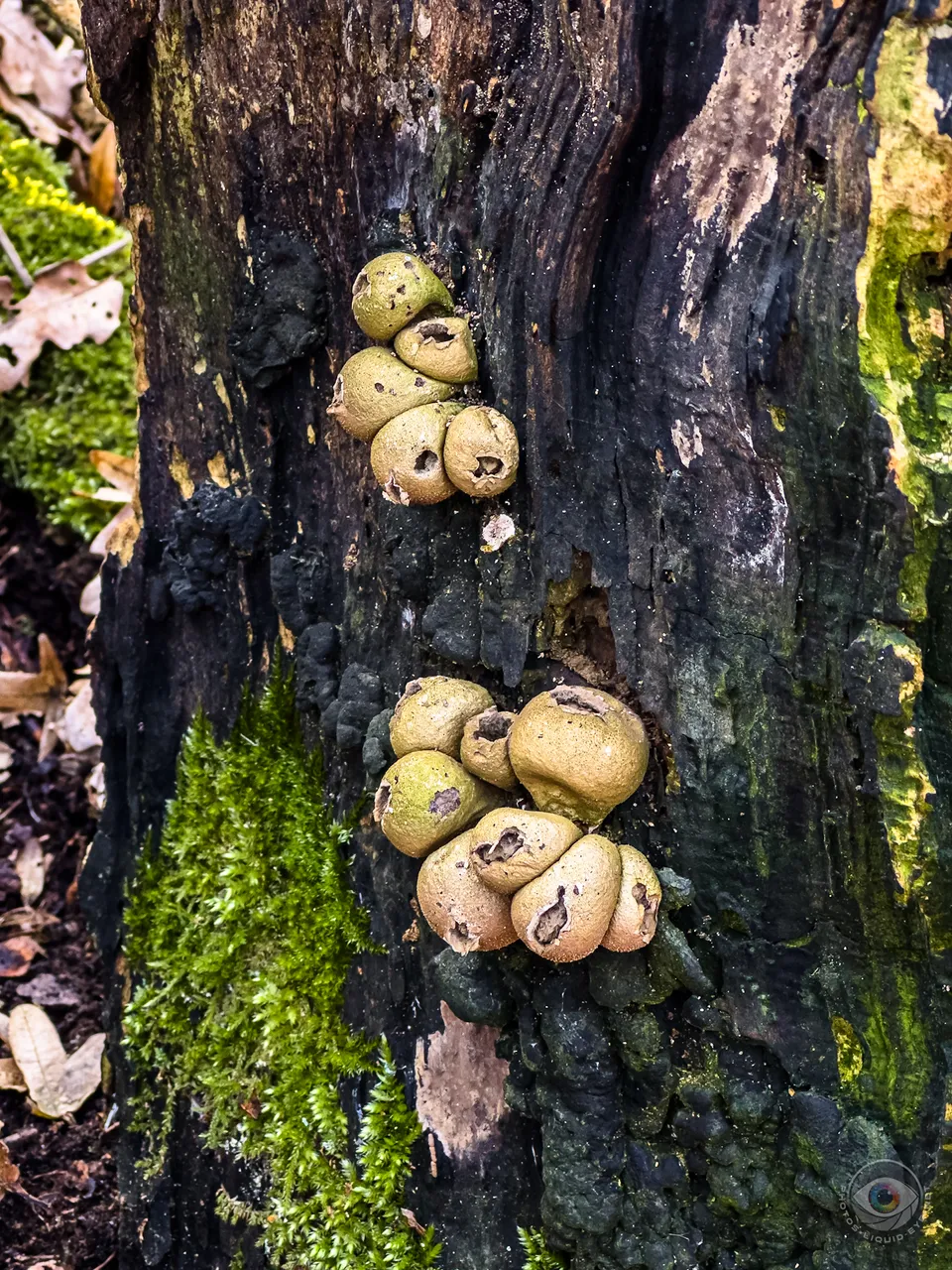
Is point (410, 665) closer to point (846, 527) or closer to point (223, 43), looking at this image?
point (846, 527)

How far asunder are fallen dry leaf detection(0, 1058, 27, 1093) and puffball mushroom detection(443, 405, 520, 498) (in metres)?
2.69

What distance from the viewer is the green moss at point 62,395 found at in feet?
17.0

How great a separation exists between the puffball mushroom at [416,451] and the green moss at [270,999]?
42.6 inches

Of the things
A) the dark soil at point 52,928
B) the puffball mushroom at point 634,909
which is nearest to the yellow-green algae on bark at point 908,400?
the puffball mushroom at point 634,909

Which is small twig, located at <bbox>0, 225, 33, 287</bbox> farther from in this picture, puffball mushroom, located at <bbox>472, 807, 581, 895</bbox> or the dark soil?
puffball mushroom, located at <bbox>472, 807, 581, 895</bbox>

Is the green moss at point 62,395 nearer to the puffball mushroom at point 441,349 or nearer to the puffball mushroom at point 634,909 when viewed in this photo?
the puffball mushroom at point 441,349

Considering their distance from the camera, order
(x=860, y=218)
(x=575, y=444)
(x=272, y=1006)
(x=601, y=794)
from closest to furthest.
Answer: (x=860, y=218), (x=601, y=794), (x=575, y=444), (x=272, y=1006)

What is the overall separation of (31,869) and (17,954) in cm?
41

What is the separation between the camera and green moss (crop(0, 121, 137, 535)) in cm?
518

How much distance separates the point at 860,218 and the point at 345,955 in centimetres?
230

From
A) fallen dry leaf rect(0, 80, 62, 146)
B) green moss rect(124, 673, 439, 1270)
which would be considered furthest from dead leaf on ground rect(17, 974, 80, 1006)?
fallen dry leaf rect(0, 80, 62, 146)

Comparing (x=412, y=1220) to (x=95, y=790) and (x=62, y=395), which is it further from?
(x=62, y=395)

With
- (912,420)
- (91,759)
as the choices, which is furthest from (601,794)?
(91,759)

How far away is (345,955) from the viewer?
3.16 metres
